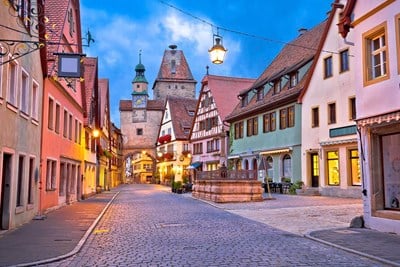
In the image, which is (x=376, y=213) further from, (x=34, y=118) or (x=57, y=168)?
(x=57, y=168)

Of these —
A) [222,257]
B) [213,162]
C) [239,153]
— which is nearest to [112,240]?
[222,257]

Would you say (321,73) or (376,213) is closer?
(376,213)

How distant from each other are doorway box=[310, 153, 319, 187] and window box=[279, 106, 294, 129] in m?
3.38

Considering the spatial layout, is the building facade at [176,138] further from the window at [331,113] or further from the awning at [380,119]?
the awning at [380,119]

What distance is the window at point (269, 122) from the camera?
37312mm

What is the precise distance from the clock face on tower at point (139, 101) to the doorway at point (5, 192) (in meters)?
78.3

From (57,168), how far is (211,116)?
102 ft

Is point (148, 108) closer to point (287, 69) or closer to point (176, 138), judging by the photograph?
point (176, 138)

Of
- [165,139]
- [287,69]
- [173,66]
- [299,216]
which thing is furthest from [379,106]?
[173,66]

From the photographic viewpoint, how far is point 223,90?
5209cm

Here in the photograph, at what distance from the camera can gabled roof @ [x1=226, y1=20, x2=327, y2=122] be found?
3372 cm

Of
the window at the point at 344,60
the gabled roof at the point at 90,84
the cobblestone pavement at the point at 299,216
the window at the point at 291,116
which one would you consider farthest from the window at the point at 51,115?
the window at the point at 291,116

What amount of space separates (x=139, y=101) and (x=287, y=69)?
59.1 m

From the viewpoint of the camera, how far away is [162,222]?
16.8 meters
